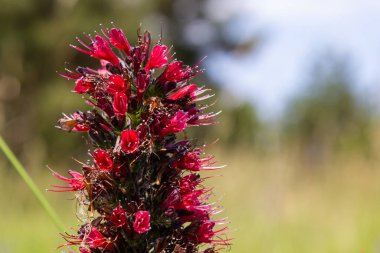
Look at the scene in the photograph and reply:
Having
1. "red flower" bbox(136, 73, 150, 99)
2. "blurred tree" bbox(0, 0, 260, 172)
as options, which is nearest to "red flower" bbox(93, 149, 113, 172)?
"red flower" bbox(136, 73, 150, 99)

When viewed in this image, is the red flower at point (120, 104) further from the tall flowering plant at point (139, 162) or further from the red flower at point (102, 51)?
the red flower at point (102, 51)

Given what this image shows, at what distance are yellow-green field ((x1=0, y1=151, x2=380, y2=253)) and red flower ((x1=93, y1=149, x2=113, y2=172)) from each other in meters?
4.23

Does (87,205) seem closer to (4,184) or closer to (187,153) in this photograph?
(187,153)

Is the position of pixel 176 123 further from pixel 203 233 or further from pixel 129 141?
pixel 203 233

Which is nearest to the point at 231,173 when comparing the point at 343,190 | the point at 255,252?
the point at 343,190

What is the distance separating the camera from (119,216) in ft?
7.44

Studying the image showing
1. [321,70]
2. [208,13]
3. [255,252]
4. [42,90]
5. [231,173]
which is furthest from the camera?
[321,70]

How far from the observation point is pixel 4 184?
10.1 meters

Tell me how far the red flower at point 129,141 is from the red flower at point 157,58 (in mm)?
344

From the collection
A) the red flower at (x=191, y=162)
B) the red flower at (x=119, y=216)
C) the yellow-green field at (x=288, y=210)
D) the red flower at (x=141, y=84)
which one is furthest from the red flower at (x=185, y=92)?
the yellow-green field at (x=288, y=210)

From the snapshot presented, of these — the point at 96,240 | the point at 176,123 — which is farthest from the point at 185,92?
the point at 96,240

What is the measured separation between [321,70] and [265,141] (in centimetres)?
3821

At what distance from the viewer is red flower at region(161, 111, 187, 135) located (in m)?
2.33

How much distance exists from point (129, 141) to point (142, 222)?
292 mm
